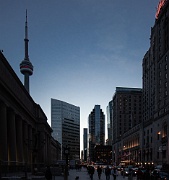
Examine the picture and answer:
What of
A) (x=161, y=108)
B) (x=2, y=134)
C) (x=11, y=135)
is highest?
(x=161, y=108)

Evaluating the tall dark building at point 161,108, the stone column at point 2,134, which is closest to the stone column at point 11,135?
the stone column at point 2,134

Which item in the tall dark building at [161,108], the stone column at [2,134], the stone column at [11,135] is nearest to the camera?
the stone column at [2,134]

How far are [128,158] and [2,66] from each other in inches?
4488

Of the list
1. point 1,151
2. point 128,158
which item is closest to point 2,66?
point 1,151

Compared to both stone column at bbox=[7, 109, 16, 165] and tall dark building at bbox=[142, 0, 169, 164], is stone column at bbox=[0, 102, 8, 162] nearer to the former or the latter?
stone column at bbox=[7, 109, 16, 165]

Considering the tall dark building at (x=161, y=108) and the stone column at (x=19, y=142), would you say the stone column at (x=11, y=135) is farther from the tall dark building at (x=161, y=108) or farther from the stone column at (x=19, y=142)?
the tall dark building at (x=161, y=108)

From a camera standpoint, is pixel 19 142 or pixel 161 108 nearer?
pixel 19 142

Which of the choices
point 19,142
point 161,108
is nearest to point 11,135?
point 19,142

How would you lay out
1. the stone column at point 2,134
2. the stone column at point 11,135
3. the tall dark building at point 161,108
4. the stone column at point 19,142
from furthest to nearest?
the tall dark building at point 161,108 → the stone column at point 19,142 → the stone column at point 11,135 → the stone column at point 2,134

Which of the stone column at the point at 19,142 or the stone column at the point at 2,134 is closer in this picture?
the stone column at the point at 2,134

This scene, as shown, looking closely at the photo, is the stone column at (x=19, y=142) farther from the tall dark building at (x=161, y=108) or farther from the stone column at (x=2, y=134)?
the tall dark building at (x=161, y=108)

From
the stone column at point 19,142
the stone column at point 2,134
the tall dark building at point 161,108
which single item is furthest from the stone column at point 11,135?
the tall dark building at point 161,108

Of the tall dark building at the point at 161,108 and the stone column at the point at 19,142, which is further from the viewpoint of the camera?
the tall dark building at the point at 161,108

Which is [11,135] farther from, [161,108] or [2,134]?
[161,108]
